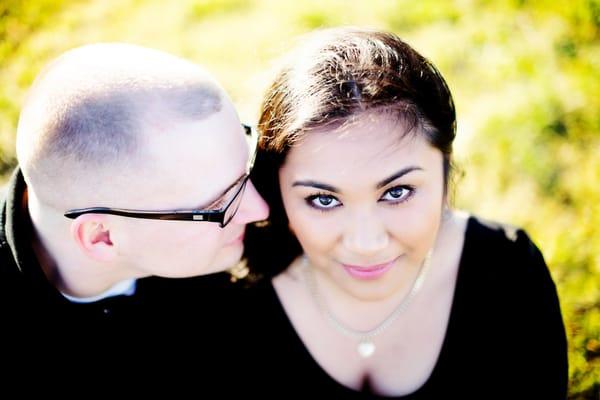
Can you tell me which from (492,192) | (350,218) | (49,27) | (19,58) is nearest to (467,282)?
(350,218)

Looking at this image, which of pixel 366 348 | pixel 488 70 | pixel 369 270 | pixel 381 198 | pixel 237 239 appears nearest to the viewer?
pixel 381 198

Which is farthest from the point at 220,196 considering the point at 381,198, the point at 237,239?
the point at 381,198

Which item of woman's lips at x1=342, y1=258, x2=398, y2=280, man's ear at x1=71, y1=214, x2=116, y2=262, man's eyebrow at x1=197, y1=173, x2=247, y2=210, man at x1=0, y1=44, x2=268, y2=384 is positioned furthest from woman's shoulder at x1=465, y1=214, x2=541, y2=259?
man's ear at x1=71, y1=214, x2=116, y2=262

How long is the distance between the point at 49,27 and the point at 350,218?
14.7 ft

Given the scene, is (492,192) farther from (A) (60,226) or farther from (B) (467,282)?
(A) (60,226)

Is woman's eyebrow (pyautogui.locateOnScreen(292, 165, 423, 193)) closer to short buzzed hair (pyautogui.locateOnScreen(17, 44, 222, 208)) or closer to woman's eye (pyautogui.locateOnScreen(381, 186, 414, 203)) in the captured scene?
woman's eye (pyautogui.locateOnScreen(381, 186, 414, 203))

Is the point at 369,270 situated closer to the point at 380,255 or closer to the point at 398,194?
the point at 380,255

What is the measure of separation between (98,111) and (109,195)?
0.28 m

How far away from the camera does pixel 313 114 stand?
175 centimetres

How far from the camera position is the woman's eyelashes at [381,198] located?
182 cm

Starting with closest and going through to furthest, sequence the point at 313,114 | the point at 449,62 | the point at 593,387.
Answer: the point at 313,114 → the point at 593,387 → the point at 449,62

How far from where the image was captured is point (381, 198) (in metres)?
1.83

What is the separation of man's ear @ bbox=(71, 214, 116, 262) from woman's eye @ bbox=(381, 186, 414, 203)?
0.97 metres

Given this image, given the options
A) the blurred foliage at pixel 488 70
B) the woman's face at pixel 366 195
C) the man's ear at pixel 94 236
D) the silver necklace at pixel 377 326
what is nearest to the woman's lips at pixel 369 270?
the woman's face at pixel 366 195
